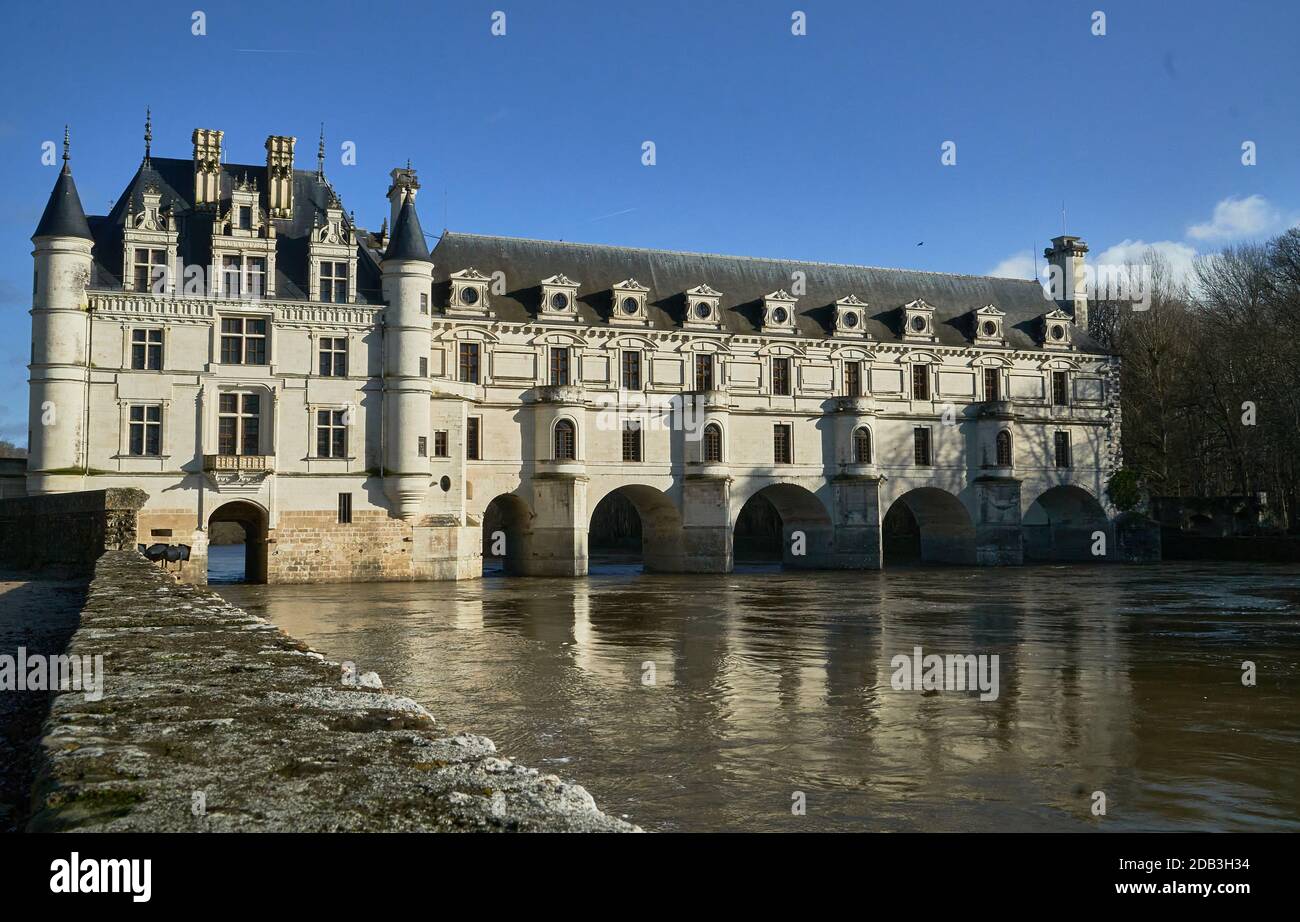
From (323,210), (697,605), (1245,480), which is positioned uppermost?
Result: (323,210)

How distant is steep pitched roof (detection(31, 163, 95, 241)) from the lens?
36.2 metres

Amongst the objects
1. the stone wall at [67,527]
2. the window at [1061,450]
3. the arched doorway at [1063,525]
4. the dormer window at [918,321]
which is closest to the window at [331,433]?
the stone wall at [67,527]

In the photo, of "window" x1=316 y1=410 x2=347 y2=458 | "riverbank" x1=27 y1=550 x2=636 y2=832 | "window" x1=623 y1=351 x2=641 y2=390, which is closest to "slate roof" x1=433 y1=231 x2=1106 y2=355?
"window" x1=623 y1=351 x2=641 y2=390

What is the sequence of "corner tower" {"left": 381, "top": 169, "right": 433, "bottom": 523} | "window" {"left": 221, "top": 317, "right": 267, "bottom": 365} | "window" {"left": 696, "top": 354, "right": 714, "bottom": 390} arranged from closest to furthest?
"window" {"left": 221, "top": 317, "right": 267, "bottom": 365}, "corner tower" {"left": 381, "top": 169, "right": 433, "bottom": 523}, "window" {"left": 696, "top": 354, "right": 714, "bottom": 390}

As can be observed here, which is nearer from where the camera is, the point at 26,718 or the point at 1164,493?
the point at 26,718

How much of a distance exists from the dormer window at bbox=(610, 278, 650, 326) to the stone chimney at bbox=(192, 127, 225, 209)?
16.2 meters

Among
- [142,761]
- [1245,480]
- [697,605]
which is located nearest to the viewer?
[142,761]

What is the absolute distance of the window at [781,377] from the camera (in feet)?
161

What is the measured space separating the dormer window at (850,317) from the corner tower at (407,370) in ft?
65.0

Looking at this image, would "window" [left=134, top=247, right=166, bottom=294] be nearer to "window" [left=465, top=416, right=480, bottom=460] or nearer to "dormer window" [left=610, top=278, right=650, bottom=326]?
"window" [left=465, top=416, right=480, bottom=460]
